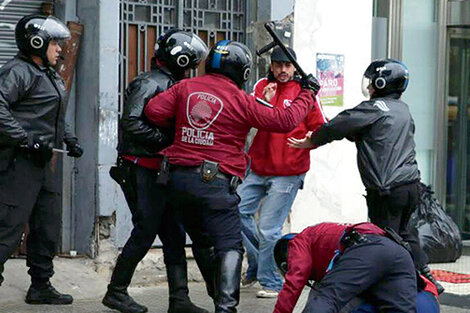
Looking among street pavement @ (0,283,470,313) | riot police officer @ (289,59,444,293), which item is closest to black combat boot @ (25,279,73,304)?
street pavement @ (0,283,470,313)

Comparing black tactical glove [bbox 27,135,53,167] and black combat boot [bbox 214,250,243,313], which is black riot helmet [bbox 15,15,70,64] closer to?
black tactical glove [bbox 27,135,53,167]

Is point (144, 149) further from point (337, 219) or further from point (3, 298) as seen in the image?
point (337, 219)

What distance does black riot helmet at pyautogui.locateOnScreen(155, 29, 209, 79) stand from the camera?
23.2 ft

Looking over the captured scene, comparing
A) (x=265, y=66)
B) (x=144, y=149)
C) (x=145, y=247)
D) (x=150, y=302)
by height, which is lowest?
(x=150, y=302)

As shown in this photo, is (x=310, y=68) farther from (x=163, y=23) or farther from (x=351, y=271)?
(x=351, y=271)

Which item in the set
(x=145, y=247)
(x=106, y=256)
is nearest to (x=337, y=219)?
(x=106, y=256)

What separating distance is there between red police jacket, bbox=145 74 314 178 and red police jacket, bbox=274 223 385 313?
899 millimetres

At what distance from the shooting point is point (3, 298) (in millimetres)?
7570

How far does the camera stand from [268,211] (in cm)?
802

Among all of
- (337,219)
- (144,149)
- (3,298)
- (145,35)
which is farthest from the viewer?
(337,219)

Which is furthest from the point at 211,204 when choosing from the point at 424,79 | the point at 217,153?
the point at 424,79

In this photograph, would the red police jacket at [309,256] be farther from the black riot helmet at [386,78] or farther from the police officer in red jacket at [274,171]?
the police officer in red jacket at [274,171]

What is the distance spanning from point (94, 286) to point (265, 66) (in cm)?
232

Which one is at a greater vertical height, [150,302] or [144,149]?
[144,149]
